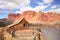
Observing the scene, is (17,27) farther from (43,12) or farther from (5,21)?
(43,12)

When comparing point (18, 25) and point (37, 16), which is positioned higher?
point (37, 16)

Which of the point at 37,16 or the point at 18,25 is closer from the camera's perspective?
the point at 18,25

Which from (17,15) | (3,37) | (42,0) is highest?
(42,0)

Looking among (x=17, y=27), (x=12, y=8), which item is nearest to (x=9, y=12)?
(x=12, y=8)

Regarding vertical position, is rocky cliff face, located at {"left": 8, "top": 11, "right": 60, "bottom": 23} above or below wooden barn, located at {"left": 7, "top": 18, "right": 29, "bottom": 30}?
above

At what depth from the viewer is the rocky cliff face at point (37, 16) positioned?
127 inches

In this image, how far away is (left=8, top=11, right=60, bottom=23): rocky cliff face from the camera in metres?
3.24

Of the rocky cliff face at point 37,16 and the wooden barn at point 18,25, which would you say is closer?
the wooden barn at point 18,25

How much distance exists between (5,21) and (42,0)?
4.12 ft

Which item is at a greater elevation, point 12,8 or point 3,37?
point 12,8

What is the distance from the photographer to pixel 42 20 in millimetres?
4262

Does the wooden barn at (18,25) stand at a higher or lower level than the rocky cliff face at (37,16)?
lower

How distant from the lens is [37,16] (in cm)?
405

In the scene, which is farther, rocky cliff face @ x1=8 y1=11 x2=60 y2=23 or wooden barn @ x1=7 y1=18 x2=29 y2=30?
rocky cliff face @ x1=8 y1=11 x2=60 y2=23
